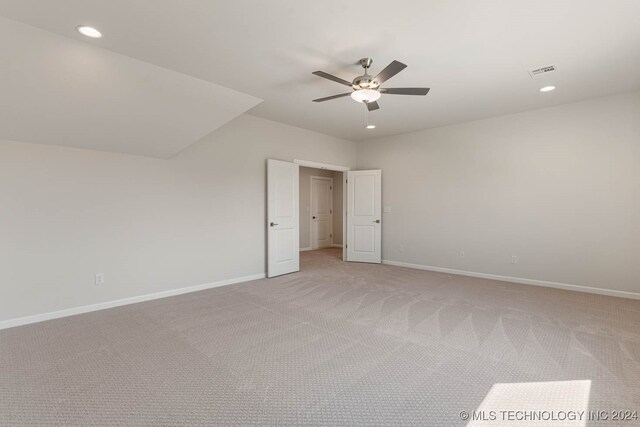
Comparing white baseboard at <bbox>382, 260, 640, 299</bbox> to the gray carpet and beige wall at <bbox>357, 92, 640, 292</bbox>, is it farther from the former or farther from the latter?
the gray carpet

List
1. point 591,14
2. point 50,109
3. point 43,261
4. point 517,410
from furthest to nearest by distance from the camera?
point 43,261
point 50,109
point 591,14
point 517,410

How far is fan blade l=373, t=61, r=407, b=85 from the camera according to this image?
7.86 ft

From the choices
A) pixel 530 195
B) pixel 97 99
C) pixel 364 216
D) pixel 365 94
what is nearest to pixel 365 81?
pixel 365 94

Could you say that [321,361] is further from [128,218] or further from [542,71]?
[542,71]

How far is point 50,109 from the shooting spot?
2.95 m

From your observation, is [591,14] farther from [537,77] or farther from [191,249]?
[191,249]

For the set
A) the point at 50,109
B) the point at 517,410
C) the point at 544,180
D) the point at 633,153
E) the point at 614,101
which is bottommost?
the point at 517,410

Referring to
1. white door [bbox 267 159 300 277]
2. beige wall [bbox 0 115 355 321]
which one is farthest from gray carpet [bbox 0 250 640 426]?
white door [bbox 267 159 300 277]

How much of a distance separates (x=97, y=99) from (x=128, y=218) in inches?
60.0

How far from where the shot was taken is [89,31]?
247 cm

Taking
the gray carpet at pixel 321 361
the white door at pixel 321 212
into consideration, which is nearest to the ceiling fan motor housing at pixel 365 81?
the gray carpet at pixel 321 361

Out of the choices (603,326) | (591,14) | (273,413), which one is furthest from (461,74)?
(273,413)

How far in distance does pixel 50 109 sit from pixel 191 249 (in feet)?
7.59

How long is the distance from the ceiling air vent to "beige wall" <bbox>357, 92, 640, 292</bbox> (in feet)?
5.09
